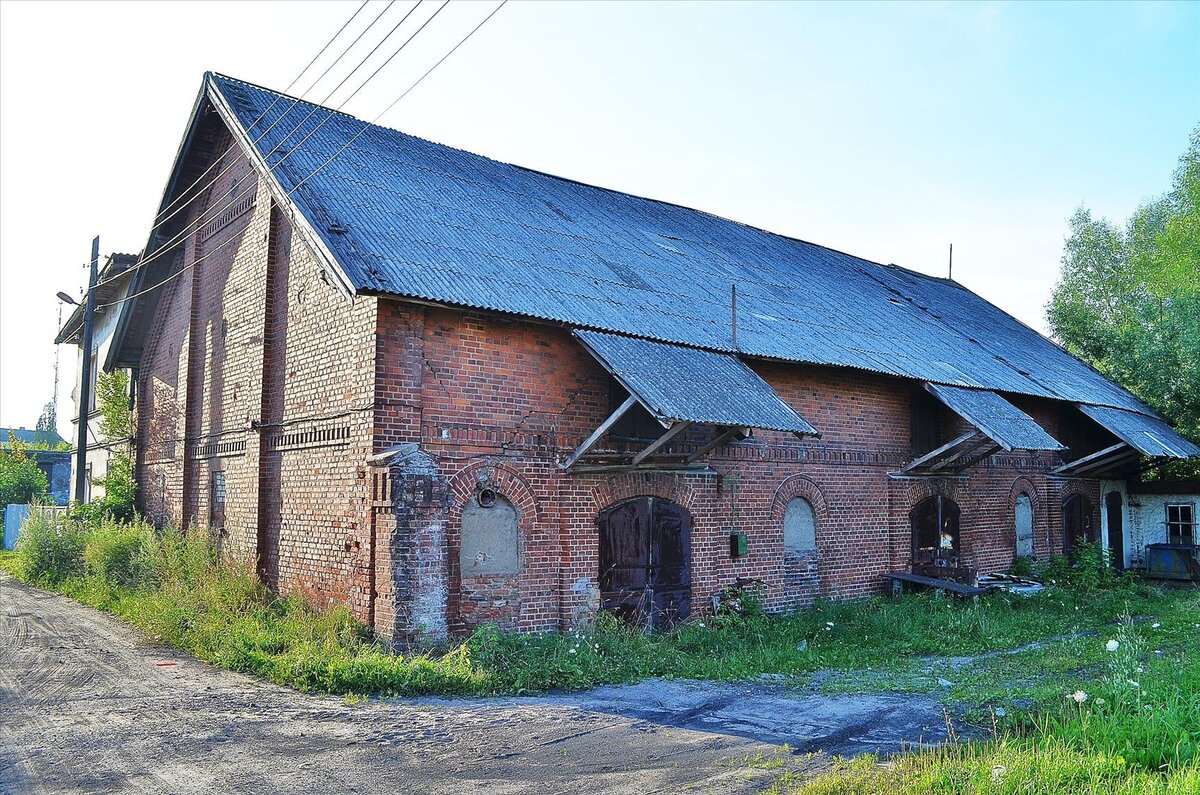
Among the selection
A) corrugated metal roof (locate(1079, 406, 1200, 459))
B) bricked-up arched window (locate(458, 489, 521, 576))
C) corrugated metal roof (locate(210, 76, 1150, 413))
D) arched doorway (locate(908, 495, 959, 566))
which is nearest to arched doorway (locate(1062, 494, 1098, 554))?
corrugated metal roof (locate(1079, 406, 1200, 459))

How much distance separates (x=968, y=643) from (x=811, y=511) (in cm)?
297

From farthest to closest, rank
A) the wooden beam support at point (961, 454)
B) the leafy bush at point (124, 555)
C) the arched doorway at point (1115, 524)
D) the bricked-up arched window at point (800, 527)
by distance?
the arched doorway at point (1115, 524)
the wooden beam support at point (961, 454)
the leafy bush at point (124, 555)
the bricked-up arched window at point (800, 527)

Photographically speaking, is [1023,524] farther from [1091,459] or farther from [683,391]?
[683,391]

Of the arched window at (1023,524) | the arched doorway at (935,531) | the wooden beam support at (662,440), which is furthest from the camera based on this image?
the arched window at (1023,524)

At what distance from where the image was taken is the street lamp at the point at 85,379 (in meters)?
18.7

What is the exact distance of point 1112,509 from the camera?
20.5 meters

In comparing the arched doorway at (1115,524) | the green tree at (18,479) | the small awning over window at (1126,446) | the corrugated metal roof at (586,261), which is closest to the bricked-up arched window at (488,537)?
the corrugated metal roof at (586,261)

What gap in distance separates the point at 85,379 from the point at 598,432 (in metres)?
14.0

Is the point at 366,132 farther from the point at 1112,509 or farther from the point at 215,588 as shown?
the point at 1112,509

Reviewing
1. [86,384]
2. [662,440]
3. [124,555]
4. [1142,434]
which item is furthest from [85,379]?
[1142,434]

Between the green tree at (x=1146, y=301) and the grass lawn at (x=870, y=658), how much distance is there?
884 centimetres

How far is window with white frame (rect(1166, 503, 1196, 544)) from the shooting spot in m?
19.7

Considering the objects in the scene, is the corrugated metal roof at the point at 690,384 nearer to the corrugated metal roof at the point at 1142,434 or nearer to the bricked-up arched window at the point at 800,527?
the bricked-up arched window at the point at 800,527

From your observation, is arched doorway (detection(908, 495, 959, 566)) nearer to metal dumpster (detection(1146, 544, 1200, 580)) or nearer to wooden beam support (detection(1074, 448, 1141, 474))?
wooden beam support (detection(1074, 448, 1141, 474))
